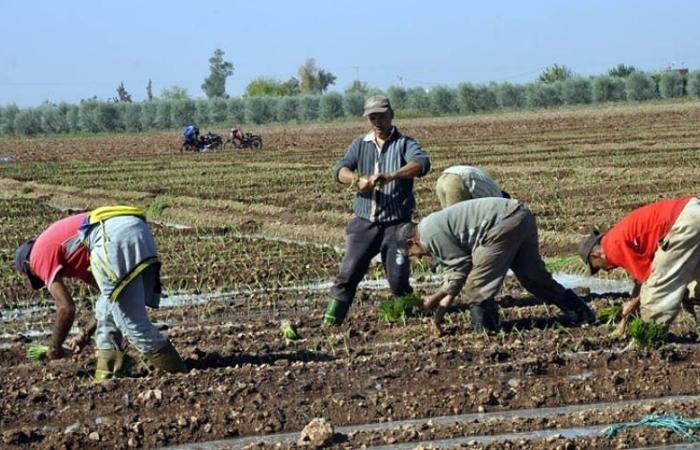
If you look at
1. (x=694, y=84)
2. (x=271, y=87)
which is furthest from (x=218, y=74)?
(x=694, y=84)

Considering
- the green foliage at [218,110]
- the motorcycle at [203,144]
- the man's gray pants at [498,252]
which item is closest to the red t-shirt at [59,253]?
the man's gray pants at [498,252]

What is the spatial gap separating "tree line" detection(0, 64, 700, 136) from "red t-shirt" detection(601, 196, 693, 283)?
5659 centimetres

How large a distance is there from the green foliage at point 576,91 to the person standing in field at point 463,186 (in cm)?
5750

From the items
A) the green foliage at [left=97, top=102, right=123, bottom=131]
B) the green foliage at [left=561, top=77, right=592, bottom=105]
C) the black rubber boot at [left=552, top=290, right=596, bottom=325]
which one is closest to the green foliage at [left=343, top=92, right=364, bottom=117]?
the green foliage at [left=561, top=77, right=592, bottom=105]

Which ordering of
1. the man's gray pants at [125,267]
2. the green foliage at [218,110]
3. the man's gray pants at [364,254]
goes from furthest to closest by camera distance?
the green foliage at [218,110], the man's gray pants at [364,254], the man's gray pants at [125,267]

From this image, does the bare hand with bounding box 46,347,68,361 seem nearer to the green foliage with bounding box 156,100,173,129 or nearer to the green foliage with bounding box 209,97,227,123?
the green foliage with bounding box 156,100,173,129

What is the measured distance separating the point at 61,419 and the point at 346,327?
2.87 meters

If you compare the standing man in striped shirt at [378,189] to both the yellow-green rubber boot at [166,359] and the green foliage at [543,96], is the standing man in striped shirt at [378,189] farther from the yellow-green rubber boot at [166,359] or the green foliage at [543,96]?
the green foliage at [543,96]

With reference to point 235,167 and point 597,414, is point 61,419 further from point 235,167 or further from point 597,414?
point 235,167

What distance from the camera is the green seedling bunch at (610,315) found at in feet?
30.1

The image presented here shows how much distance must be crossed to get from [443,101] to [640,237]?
58293 millimetres

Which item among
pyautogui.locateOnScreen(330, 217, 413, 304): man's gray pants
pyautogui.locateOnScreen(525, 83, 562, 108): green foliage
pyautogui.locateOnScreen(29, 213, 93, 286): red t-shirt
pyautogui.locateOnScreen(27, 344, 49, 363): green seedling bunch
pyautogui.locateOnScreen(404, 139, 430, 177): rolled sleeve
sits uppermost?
pyautogui.locateOnScreen(404, 139, 430, 177): rolled sleeve

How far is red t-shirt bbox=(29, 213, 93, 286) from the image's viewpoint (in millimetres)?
8195

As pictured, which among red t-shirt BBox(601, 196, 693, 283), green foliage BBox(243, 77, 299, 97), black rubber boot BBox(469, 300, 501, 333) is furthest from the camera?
green foliage BBox(243, 77, 299, 97)
